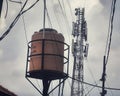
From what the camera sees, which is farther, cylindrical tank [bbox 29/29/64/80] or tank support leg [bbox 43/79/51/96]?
tank support leg [bbox 43/79/51/96]

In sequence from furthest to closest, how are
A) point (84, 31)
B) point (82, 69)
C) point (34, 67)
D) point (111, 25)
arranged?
1. point (82, 69)
2. point (84, 31)
3. point (34, 67)
4. point (111, 25)

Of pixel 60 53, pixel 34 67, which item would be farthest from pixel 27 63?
pixel 60 53

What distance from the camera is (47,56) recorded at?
17.3 metres

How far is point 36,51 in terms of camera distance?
17.7m

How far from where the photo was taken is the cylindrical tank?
56.5 ft

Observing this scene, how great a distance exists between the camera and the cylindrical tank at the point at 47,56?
17.2 meters

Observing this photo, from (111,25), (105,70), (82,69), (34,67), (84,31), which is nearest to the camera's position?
(111,25)

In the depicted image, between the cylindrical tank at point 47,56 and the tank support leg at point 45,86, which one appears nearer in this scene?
the cylindrical tank at point 47,56

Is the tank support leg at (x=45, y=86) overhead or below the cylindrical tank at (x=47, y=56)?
below

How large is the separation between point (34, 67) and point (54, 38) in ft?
6.44

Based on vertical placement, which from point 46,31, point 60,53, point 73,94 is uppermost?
point 46,31

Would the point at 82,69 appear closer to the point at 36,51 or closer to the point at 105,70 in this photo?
the point at 105,70

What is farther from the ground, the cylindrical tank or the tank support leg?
the cylindrical tank

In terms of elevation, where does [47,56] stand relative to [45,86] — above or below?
above
